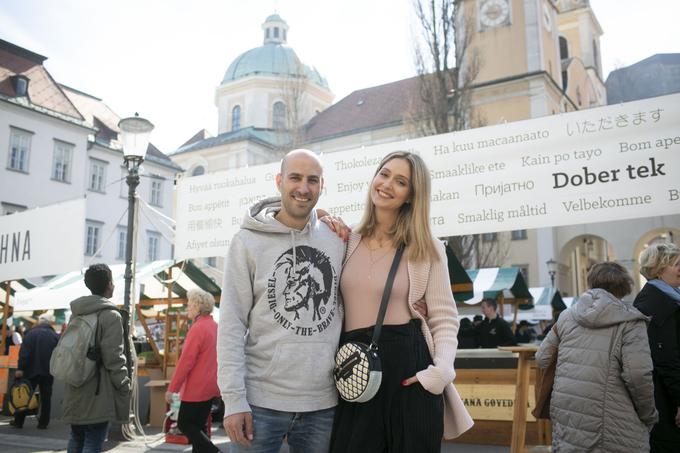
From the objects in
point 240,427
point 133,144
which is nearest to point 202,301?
point 133,144

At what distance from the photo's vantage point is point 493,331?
1008 cm

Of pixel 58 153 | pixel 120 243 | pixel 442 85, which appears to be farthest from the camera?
pixel 120 243

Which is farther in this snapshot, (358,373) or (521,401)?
(521,401)

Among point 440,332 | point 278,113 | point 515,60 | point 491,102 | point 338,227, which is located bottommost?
point 440,332

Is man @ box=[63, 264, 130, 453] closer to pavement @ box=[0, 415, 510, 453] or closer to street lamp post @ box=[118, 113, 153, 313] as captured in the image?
pavement @ box=[0, 415, 510, 453]

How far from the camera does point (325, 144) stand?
4978 centimetres

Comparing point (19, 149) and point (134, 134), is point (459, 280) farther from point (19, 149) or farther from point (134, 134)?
point (19, 149)

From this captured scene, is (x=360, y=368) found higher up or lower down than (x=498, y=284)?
lower down

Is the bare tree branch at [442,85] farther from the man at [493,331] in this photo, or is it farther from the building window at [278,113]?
the building window at [278,113]

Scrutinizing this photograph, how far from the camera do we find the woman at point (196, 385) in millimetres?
6344

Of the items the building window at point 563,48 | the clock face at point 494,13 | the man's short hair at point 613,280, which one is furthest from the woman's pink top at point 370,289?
the building window at point 563,48

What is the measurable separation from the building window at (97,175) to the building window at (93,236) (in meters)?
2.15

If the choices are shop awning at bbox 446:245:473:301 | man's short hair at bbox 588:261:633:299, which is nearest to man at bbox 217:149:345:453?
man's short hair at bbox 588:261:633:299

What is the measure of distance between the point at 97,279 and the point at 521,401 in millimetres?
3885
